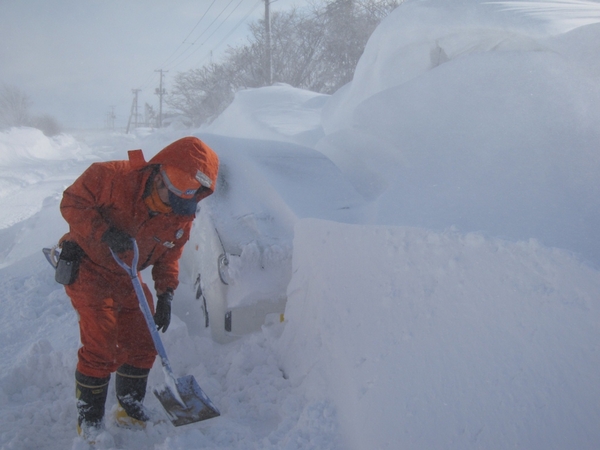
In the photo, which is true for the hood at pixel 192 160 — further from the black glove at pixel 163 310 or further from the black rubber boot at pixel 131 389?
the black rubber boot at pixel 131 389

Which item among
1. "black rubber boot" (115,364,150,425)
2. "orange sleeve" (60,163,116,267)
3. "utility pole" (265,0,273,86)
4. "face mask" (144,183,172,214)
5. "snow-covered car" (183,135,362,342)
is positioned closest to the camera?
"orange sleeve" (60,163,116,267)

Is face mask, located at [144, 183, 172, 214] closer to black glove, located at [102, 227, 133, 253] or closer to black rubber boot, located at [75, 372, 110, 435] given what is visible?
black glove, located at [102, 227, 133, 253]

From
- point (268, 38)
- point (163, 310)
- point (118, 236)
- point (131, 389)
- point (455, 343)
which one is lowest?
point (131, 389)

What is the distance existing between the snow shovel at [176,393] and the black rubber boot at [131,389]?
0.12 m

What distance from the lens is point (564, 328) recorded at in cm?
148

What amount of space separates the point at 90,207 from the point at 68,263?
11.4 inches

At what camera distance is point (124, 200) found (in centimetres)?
213

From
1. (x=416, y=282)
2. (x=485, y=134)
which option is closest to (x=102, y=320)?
(x=416, y=282)

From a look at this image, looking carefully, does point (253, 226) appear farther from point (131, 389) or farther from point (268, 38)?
point (268, 38)

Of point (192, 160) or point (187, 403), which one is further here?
point (187, 403)

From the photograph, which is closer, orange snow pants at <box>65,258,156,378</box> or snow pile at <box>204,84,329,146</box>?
orange snow pants at <box>65,258,156,378</box>

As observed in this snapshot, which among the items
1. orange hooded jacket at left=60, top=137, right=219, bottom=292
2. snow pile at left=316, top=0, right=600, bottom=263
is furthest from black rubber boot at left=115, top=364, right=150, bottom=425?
snow pile at left=316, top=0, right=600, bottom=263

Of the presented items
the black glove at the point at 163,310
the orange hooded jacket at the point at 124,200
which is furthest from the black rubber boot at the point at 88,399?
the orange hooded jacket at the point at 124,200

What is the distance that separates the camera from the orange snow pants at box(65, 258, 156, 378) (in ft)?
6.93
